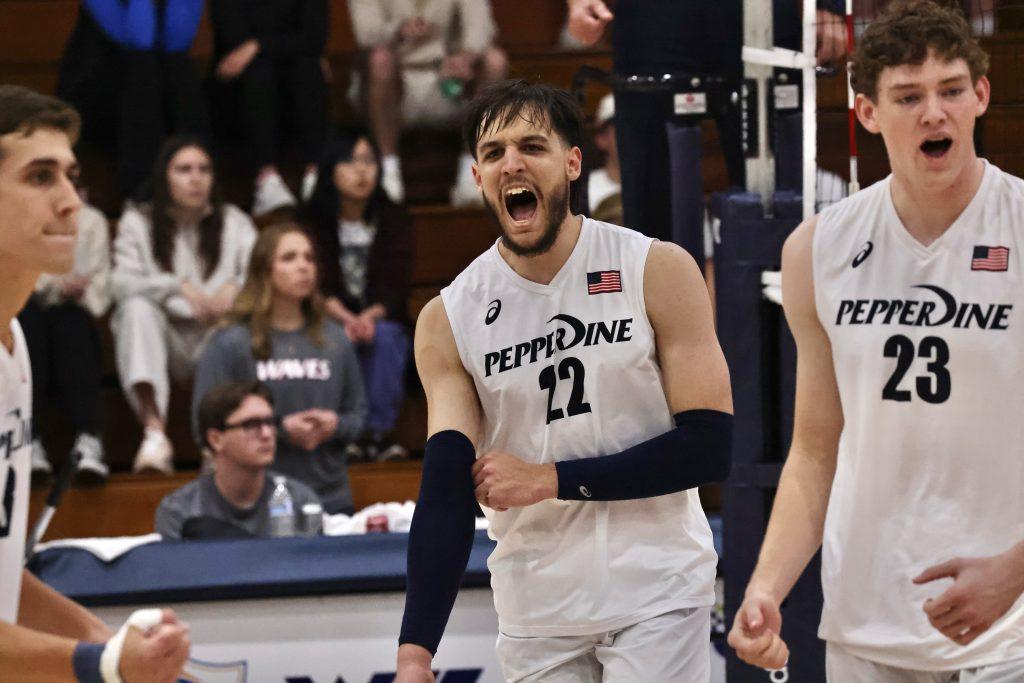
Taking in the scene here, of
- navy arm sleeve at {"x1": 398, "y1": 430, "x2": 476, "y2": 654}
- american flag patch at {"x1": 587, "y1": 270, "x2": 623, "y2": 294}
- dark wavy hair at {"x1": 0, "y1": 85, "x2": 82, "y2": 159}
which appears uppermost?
dark wavy hair at {"x1": 0, "y1": 85, "x2": 82, "y2": 159}

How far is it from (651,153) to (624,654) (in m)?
2.46

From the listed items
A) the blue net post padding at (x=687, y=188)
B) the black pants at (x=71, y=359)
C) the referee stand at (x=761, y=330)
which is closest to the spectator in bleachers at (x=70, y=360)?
the black pants at (x=71, y=359)

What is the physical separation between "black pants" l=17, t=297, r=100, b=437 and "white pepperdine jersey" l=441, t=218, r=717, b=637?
481cm

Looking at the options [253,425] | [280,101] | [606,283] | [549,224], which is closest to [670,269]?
[606,283]

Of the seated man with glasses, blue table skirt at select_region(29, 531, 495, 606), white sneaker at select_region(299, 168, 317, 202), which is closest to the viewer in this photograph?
blue table skirt at select_region(29, 531, 495, 606)

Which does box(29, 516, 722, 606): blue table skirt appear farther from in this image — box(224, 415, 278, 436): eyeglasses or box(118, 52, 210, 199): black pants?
box(118, 52, 210, 199): black pants

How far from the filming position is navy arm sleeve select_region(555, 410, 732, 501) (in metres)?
3.53

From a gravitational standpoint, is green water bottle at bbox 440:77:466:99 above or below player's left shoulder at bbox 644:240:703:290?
above

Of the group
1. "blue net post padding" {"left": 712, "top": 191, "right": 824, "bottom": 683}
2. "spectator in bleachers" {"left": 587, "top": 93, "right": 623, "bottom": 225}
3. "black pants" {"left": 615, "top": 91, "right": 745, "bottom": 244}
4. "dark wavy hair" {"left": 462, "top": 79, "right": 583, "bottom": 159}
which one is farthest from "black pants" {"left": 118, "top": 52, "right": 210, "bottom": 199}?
"dark wavy hair" {"left": 462, "top": 79, "right": 583, "bottom": 159}

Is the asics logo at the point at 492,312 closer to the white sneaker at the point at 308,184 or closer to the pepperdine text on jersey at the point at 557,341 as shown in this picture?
the pepperdine text on jersey at the point at 557,341

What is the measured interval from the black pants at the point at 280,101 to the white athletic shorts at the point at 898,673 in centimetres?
592

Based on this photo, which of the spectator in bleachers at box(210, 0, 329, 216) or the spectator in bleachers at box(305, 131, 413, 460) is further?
the spectator in bleachers at box(210, 0, 329, 216)

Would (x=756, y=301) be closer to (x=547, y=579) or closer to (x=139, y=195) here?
(x=547, y=579)

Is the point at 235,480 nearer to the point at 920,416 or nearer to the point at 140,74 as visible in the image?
the point at 140,74
